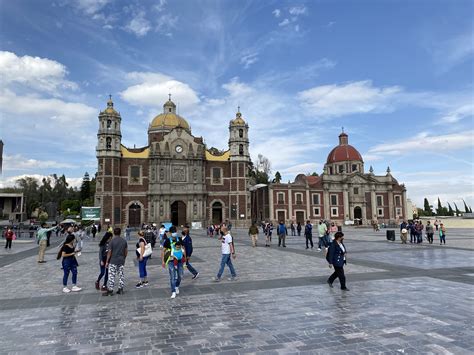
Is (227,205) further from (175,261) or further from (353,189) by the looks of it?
(175,261)

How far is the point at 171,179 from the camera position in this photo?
50719 mm

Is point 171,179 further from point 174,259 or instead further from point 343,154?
point 174,259

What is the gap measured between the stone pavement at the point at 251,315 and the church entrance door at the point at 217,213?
41278mm

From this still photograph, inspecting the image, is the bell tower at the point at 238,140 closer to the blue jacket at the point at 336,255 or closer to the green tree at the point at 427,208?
the blue jacket at the point at 336,255

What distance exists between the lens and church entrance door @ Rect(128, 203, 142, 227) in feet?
161

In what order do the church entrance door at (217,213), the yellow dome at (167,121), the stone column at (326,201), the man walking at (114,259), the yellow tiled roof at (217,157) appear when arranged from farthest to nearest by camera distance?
the stone column at (326,201) < the yellow dome at (167,121) < the yellow tiled roof at (217,157) < the church entrance door at (217,213) < the man walking at (114,259)

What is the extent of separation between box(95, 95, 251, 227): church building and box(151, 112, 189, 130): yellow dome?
291 inches

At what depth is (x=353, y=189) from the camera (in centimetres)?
6306

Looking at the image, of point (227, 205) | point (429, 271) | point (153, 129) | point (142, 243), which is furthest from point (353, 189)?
point (142, 243)

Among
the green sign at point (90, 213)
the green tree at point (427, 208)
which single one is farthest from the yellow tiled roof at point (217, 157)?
the green tree at point (427, 208)

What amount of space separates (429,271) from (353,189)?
5427cm

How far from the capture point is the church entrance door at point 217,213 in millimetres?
52250

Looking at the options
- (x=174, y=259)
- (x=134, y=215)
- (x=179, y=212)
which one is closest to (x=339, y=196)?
(x=179, y=212)

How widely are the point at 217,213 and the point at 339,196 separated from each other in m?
23.7
